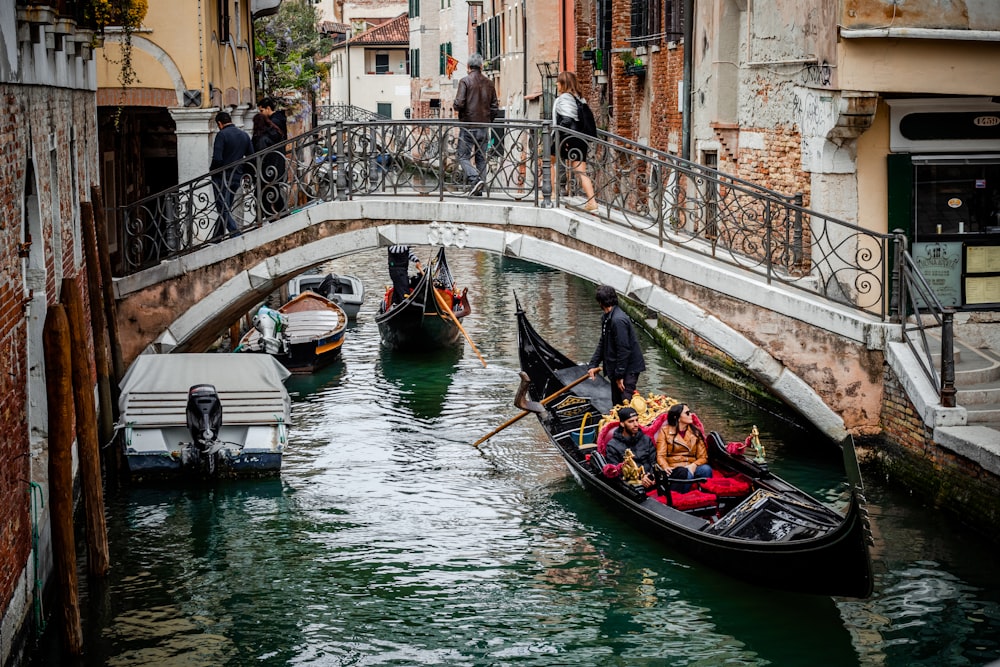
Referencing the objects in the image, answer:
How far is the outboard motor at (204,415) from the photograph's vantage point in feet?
28.9

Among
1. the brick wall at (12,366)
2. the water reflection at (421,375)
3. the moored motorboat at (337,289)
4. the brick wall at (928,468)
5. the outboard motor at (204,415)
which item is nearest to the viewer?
the brick wall at (12,366)

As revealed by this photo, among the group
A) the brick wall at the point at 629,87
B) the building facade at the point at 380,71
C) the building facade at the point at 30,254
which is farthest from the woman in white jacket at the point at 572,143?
the building facade at the point at 380,71

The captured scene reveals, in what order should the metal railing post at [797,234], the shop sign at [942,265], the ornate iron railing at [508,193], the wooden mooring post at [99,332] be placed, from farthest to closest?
the shop sign at [942,265]
the ornate iron railing at [508,193]
the metal railing post at [797,234]
the wooden mooring post at [99,332]

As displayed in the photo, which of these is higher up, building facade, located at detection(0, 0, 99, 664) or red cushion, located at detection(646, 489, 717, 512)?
building facade, located at detection(0, 0, 99, 664)

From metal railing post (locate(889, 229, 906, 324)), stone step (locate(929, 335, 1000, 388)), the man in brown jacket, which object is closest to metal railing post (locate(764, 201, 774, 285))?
metal railing post (locate(889, 229, 906, 324))

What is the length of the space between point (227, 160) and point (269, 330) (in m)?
2.73

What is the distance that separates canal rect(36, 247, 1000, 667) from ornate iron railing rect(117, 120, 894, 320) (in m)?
1.38

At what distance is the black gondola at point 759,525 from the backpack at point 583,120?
7.26ft

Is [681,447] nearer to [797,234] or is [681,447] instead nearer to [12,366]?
[797,234]

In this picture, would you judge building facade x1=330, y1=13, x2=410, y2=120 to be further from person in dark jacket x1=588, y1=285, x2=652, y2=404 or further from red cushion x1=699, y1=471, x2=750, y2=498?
red cushion x1=699, y1=471, x2=750, y2=498

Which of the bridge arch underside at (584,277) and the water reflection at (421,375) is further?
the water reflection at (421,375)

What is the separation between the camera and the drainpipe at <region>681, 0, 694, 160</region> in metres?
12.5

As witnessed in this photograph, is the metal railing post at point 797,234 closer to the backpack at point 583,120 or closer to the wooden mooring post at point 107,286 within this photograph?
the backpack at point 583,120

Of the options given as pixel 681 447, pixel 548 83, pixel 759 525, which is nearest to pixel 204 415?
pixel 681 447
